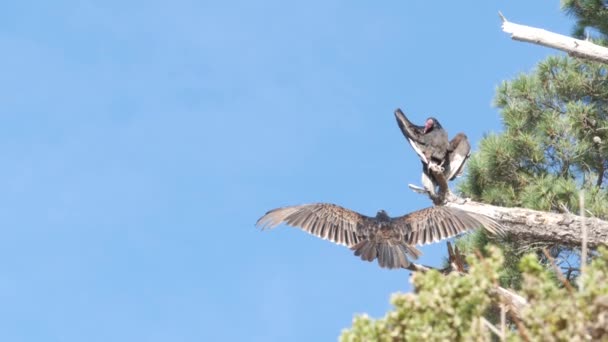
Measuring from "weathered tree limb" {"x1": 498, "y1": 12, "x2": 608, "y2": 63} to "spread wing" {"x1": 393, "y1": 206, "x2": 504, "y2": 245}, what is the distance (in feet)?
3.78

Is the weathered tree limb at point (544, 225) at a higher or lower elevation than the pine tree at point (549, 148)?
lower

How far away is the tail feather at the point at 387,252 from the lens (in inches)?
265

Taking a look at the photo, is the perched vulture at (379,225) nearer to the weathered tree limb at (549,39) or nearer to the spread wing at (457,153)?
the spread wing at (457,153)

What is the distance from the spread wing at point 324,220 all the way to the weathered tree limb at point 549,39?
4.91 ft

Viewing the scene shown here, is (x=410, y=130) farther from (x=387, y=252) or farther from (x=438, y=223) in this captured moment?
(x=387, y=252)

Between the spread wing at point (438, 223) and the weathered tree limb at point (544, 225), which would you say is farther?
the spread wing at point (438, 223)

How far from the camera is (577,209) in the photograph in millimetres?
8125

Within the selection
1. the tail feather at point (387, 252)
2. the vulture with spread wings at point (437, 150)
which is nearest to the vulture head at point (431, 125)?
the vulture with spread wings at point (437, 150)

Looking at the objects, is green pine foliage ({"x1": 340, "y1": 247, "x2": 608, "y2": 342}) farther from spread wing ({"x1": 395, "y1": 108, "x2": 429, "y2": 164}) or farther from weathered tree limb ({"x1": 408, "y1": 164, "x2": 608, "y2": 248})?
spread wing ({"x1": 395, "y1": 108, "x2": 429, "y2": 164})

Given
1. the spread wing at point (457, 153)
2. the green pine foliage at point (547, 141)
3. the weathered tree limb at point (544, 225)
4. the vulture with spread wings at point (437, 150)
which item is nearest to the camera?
the weathered tree limb at point (544, 225)

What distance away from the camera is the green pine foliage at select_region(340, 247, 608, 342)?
2.56 metres

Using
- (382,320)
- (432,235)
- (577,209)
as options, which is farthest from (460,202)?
(382,320)

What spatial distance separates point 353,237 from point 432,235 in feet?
1.61

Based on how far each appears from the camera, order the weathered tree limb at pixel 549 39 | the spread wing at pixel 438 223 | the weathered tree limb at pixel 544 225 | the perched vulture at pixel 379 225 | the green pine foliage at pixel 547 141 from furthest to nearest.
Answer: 1. the green pine foliage at pixel 547 141
2. the spread wing at pixel 438 223
3. the perched vulture at pixel 379 225
4. the weathered tree limb at pixel 549 39
5. the weathered tree limb at pixel 544 225
